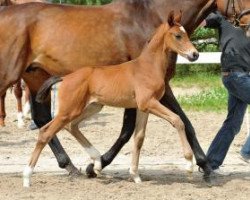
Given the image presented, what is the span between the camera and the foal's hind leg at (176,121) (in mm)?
7215

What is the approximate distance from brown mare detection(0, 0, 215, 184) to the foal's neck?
0.19 metres

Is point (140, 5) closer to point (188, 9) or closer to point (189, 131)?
point (188, 9)

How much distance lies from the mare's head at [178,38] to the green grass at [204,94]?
6557 mm

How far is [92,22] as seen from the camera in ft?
26.3

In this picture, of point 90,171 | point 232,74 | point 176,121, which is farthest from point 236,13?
point 90,171

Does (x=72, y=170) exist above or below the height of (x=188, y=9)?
below

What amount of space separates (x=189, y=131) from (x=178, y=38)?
3.79 feet

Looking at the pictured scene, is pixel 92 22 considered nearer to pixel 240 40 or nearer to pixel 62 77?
pixel 62 77

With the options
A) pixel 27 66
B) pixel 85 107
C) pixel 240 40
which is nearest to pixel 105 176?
pixel 85 107

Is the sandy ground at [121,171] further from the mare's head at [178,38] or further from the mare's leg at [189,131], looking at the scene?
the mare's head at [178,38]

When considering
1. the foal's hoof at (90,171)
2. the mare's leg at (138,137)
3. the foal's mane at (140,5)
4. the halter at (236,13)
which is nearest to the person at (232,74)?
the halter at (236,13)

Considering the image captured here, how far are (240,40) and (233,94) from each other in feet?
2.02

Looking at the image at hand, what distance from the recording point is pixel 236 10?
7.84m

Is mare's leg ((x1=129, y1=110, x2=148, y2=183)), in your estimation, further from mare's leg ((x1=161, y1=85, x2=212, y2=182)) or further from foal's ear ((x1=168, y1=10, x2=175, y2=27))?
foal's ear ((x1=168, y1=10, x2=175, y2=27))
